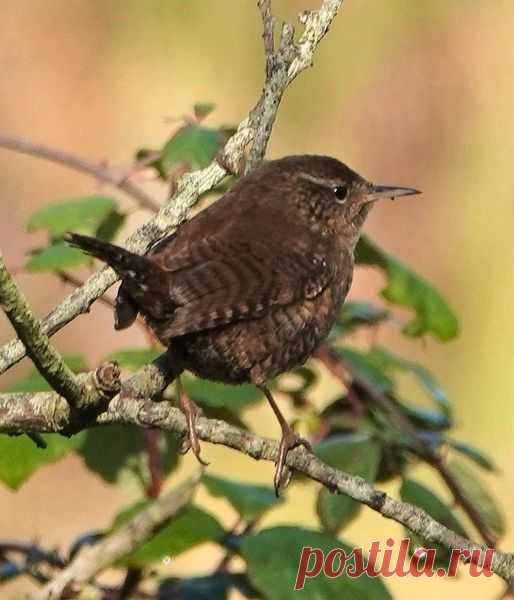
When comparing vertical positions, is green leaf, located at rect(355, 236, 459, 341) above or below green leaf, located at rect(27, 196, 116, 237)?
above

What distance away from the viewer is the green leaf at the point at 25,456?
2451mm

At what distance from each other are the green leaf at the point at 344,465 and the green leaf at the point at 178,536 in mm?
286

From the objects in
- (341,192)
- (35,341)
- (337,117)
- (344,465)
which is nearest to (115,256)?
(35,341)

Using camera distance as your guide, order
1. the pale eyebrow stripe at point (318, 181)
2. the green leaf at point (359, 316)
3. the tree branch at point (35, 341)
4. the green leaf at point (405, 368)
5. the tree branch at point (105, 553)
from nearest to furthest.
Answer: the tree branch at point (105, 553) < the tree branch at point (35, 341) < the green leaf at point (405, 368) < the green leaf at point (359, 316) < the pale eyebrow stripe at point (318, 181)

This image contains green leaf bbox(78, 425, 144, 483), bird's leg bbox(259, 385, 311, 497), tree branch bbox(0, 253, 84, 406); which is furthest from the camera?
green leaf bbox(78, 425, 144, 483)

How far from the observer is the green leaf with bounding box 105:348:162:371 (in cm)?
254

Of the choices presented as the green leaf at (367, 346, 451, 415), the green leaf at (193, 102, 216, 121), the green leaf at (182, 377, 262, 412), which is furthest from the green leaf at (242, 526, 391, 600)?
the green leaf at (193, 102, 216, 121)

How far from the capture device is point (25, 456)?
8.15 feet

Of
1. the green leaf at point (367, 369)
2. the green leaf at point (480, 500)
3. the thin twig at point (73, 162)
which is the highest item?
the thin twig at point (73, 162)

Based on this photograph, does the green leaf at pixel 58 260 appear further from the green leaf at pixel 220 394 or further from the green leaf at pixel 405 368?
the green leaf at pixel 405 368

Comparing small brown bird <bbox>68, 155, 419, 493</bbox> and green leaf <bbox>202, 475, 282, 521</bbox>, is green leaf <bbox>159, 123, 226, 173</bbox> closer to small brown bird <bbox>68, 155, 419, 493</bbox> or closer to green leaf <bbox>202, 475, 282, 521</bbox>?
small brown bird <bbox>68, 155, 419, 493</bbox>

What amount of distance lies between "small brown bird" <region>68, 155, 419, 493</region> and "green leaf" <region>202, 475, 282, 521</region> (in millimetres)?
72

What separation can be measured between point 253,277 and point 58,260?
401 millimetres

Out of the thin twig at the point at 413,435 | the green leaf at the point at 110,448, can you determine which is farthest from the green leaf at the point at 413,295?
the green leaf at the point at 110,448
